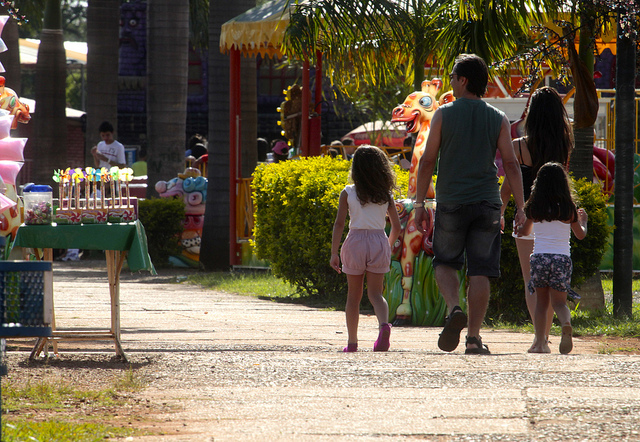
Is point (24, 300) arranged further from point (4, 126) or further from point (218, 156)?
point (218, 156)

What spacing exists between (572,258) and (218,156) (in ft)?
24.7

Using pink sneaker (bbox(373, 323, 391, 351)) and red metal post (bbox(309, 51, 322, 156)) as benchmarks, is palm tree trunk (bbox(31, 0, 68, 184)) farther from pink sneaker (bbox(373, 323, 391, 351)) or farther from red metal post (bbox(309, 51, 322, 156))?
pink sneaker (bbox(373, 323, 391, 351))

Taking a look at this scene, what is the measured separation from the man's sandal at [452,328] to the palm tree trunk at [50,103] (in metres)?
13.9

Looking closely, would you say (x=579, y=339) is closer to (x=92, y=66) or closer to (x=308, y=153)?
(x=308, y=153)

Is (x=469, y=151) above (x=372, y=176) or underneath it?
above

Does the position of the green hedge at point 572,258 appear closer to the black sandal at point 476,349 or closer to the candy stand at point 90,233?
the black sandal at point 476,349

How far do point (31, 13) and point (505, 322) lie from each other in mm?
19575

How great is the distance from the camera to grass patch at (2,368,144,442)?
3.89m

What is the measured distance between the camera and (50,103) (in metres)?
19.2

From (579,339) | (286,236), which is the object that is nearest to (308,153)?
(286,236)

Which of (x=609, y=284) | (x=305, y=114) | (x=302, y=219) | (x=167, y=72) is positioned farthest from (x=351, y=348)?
(x=167, y=72)

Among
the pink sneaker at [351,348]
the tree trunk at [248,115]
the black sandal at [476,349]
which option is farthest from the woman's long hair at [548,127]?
the tree trunk at [248,115]

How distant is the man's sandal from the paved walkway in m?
0.09

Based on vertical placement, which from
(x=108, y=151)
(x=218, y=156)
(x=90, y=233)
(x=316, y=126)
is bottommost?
(x=90, y=233)
